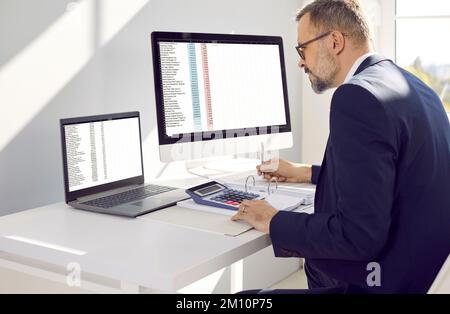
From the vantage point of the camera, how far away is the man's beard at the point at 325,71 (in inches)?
61.2

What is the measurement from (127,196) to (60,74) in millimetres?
449

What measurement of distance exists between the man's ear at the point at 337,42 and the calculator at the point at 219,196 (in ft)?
1.43

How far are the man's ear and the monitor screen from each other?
53 centimetres

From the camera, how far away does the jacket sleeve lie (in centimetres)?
121

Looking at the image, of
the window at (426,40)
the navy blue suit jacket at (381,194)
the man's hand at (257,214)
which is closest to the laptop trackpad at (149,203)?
the man's hand at (257,214)

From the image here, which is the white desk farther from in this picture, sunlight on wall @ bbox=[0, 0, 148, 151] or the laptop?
sunlight on wall @ bbox=[0, 0, 148, 151]

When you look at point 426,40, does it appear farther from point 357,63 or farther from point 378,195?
point 378,195

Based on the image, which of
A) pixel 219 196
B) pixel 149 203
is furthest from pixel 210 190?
pixel 149 203

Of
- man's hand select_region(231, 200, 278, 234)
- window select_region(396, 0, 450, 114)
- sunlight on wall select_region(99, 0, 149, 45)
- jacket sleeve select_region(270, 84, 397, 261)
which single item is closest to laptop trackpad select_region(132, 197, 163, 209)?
man's hand select_region(231, 200, 278, 234)

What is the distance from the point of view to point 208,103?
6.41 feet

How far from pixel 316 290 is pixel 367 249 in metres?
0.28

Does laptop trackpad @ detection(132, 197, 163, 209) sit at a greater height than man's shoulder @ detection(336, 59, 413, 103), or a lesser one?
Result: lesser

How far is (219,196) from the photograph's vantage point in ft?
5.49
